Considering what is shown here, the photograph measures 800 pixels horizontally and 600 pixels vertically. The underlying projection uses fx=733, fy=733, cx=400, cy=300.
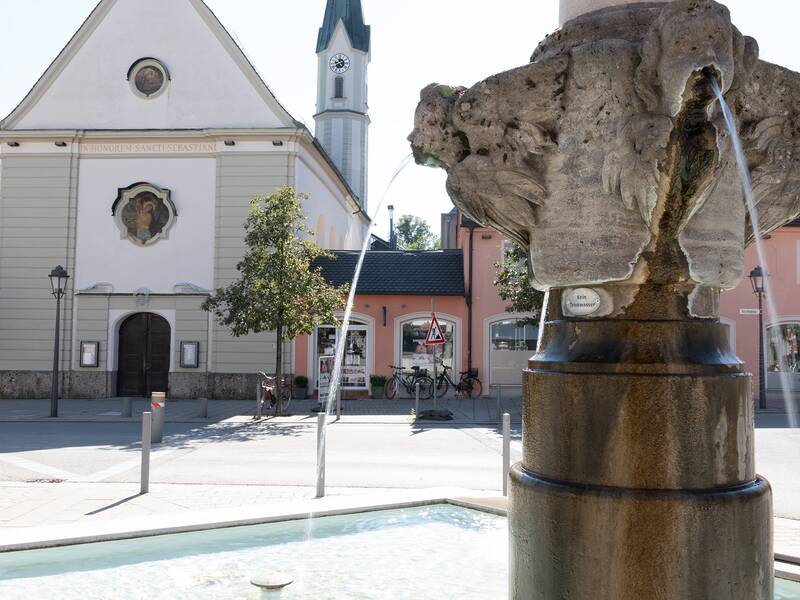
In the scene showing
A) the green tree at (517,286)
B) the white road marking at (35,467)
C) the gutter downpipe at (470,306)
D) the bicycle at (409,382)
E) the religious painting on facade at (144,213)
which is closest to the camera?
the white road marking at (35,467)

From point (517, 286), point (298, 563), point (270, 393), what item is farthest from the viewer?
point (517, 286)

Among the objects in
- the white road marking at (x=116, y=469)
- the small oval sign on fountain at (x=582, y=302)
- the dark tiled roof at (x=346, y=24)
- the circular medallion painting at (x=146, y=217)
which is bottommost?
the white road marking at (x=116, y=469)

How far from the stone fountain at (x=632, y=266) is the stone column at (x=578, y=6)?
2 centimetres

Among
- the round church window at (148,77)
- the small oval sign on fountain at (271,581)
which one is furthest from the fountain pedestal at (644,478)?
the round church window at (148,77)

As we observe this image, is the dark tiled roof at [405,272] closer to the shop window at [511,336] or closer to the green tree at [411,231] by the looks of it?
the shop window at [511,336]

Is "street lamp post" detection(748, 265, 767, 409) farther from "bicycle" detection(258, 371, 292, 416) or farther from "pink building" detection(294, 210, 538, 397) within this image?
"bicycle" detection(258, 371, 292, 416)

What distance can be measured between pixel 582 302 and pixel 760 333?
22.8 meters

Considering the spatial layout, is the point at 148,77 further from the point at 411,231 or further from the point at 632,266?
the point at 411,231

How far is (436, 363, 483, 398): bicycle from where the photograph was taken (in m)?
24.2

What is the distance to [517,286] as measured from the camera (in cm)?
2112

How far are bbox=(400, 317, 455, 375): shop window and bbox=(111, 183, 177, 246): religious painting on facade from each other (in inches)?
351

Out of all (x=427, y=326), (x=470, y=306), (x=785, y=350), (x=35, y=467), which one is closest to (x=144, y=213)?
(x=427, y=326)

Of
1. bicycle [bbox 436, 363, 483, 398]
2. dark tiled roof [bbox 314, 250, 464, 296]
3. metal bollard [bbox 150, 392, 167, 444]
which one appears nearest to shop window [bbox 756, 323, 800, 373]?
bicycle [bbox 436, 363, 483, 398]

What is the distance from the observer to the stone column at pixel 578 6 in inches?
128
